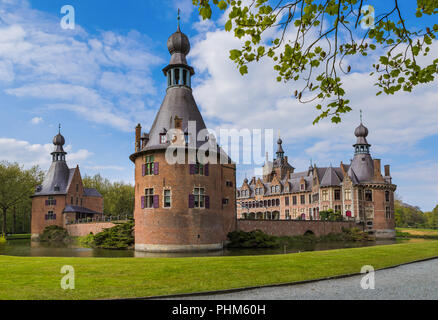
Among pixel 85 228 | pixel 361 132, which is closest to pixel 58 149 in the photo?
pixel 85 228

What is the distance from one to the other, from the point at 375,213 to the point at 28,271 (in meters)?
47.7

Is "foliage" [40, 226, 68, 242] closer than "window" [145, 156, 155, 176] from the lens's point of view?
No

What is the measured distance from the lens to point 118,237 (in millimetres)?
31891

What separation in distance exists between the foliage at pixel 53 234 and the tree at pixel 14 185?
341 inches

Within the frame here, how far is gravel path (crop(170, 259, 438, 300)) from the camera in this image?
8.30m

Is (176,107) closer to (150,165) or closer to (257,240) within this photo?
(150,165)

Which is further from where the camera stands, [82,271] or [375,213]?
[375,213]

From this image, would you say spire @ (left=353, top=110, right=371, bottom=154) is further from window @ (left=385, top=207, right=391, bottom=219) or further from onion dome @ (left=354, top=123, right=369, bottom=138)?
window @ (left=385, top=207, right=391, bottom=219)

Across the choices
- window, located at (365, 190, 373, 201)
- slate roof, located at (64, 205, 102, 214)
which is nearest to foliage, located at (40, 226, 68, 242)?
slate roof, located at (64, 205, 102, 214)

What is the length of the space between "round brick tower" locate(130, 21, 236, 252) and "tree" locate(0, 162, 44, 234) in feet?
117

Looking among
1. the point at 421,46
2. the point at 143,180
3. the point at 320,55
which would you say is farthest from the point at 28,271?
the point at 143,180

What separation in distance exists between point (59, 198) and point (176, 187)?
32320 millimetres
